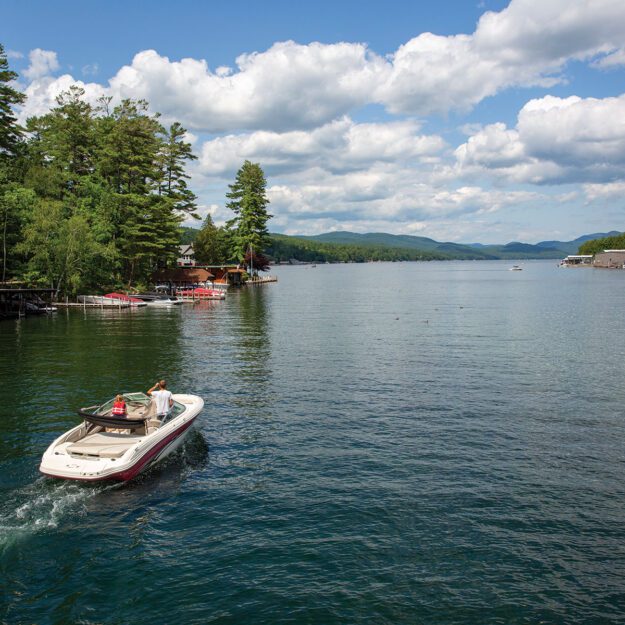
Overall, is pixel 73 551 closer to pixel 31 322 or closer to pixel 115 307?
pixel 31 322

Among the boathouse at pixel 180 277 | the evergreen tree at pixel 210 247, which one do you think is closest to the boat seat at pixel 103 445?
the boathouse at pixel 180 277

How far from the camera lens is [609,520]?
54.0ft

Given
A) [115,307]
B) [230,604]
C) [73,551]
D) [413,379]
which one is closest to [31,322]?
[115,307]

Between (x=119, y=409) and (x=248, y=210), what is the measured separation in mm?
116516

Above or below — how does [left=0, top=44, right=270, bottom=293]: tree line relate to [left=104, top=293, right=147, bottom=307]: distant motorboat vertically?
above

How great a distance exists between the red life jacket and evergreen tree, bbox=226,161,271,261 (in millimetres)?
113950

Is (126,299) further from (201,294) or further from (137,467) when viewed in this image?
(137,467)

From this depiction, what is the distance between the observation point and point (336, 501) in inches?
696

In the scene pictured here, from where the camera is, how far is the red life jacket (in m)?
21.2

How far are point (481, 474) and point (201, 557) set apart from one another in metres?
10.5

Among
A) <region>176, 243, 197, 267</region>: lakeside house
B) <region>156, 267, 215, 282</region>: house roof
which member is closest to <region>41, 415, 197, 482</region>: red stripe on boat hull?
<region>156, 267, 215, 282</region>: house roof

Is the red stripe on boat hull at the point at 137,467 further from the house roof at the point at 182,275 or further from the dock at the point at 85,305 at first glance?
→ the house roof at the point at 182,275

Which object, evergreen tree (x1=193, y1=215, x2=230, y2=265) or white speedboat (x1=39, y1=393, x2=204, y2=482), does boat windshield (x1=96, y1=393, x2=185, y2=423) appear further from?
evergreen tree (x1=193, y1=215, x2=230, y2=265)

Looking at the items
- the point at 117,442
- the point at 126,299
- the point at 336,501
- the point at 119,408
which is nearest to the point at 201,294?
the point at 126,299
